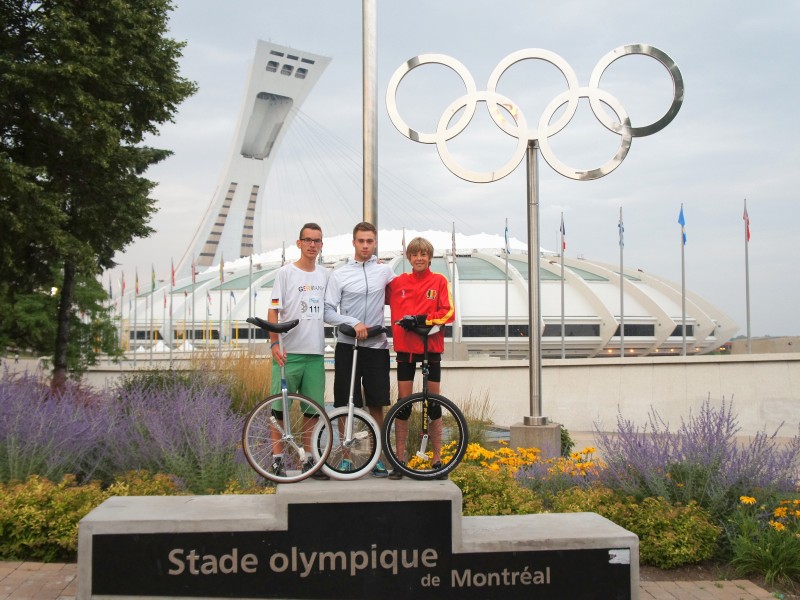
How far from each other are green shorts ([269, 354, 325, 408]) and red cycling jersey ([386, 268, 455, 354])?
61 cm

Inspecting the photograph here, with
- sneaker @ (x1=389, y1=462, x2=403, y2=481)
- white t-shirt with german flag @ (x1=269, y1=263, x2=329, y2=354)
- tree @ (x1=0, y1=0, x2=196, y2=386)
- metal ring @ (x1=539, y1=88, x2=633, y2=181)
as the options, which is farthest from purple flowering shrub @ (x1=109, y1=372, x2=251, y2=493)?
tree @ (x1=0, y1=0, x2=196, y2=386)

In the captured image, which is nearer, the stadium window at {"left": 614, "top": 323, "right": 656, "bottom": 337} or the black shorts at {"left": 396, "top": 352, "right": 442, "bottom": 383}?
the black shorts at {"left": 396, "top": 352, "right": 442, "bottom": 383}

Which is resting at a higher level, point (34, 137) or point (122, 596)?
point (34, 137)

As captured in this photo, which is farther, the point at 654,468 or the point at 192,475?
the point at 192,475

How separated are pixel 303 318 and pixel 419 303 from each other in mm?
856

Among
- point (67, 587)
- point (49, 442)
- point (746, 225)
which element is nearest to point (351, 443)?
point (67, 587)

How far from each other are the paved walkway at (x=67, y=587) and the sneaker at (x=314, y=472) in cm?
161

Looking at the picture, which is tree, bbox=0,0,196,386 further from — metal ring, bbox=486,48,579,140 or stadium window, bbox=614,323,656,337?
stadium window, bbox=614,323,656,337

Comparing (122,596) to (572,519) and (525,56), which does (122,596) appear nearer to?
(572,519)

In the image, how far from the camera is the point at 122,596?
430 centimetres

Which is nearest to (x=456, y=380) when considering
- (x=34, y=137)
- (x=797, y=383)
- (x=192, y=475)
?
(x=797, y=383)

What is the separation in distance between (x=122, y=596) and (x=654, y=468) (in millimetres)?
4372

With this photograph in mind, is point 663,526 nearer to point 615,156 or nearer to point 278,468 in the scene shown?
point 278,468

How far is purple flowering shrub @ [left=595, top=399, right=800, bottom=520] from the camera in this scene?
6.14 meters
